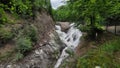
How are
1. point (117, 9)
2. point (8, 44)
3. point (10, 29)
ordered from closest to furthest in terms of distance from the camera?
point (117, 9) < point (8, 44) < point (10, 29)

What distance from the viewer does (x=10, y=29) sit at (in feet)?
39.7

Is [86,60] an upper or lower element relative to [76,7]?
lower

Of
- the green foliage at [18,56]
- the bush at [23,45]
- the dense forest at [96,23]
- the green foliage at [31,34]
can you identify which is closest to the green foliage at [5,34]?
the bush at [23,45]

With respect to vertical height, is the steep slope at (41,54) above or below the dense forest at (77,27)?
below

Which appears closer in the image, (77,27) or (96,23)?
(96,23)

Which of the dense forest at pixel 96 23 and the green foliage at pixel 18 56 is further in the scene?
the green foliage at pixel 18 56

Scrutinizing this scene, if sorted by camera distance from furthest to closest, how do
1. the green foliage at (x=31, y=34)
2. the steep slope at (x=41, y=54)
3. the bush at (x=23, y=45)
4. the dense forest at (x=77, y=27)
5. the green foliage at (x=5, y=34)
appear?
Result: 1. the green foliage at (x=31, y=34)
2. the green foliage at (x=5, y=34)
3. the bush at (x=23, y=45)
4. the steep slope at (x=41, y=54)
5. the dense forest at (x=77, y=27)

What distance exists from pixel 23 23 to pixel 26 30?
1.45 metres

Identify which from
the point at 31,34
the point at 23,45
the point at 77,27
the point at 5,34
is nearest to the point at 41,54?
the point at 23,45

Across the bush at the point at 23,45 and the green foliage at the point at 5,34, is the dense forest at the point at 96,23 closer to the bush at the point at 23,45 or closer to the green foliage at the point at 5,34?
the bush at the point at 23,45

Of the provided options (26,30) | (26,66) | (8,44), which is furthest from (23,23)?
(26,66)

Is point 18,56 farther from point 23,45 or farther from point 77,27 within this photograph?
point 77,27

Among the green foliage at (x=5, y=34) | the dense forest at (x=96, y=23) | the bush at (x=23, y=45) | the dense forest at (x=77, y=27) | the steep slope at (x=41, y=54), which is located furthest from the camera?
the green foliage at (x=5, y=34)

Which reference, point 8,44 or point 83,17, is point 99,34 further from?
point 8,44
